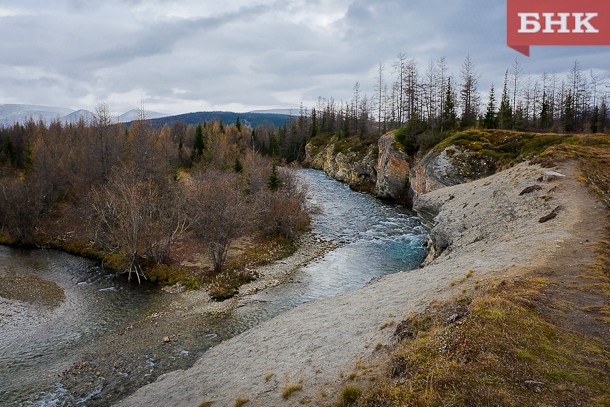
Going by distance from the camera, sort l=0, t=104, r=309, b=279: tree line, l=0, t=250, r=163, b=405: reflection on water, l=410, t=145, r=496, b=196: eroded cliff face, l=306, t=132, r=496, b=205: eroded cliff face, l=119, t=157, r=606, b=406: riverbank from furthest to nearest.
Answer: l=306, t=132, r=496, b=205: eroded cliff face, l=410, t=145, r=496, b=196: eroded cliff face, l=0, t=104, r=309, b=279: tree line, l=0, t=250, r=163, b=405: reflection on water, l=119, t=157, r=606, b=406: riverbank

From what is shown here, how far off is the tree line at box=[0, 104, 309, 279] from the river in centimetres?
325

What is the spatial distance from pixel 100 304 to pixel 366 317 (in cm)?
1925

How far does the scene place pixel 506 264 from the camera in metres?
15.8

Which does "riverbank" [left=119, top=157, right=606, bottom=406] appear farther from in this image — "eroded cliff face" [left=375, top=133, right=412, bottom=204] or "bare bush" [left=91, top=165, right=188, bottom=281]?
"eroded cliff face" [left=375, top=133, right=412, bottom=204]

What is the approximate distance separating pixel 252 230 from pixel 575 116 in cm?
7120

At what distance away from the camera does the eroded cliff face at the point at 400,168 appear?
42844 millimetres

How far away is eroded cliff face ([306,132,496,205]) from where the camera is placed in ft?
141

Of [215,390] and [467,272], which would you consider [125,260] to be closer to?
[215,390]

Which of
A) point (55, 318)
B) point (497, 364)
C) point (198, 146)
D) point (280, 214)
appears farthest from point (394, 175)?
point (497, 364)

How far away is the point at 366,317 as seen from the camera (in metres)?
15.5

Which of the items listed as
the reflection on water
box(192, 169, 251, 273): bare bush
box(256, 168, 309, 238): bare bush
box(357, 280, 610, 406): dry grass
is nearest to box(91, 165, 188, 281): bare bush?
box(192, 169, 251, 273): bare bush

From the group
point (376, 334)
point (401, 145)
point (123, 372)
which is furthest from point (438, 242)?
point (401, 145)

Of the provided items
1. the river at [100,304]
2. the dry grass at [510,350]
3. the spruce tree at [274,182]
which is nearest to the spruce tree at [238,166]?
the spruce tree at [274,182]

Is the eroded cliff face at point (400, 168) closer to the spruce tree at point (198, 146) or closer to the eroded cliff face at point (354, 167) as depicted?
the eroded cliff face at point (354, 167)
